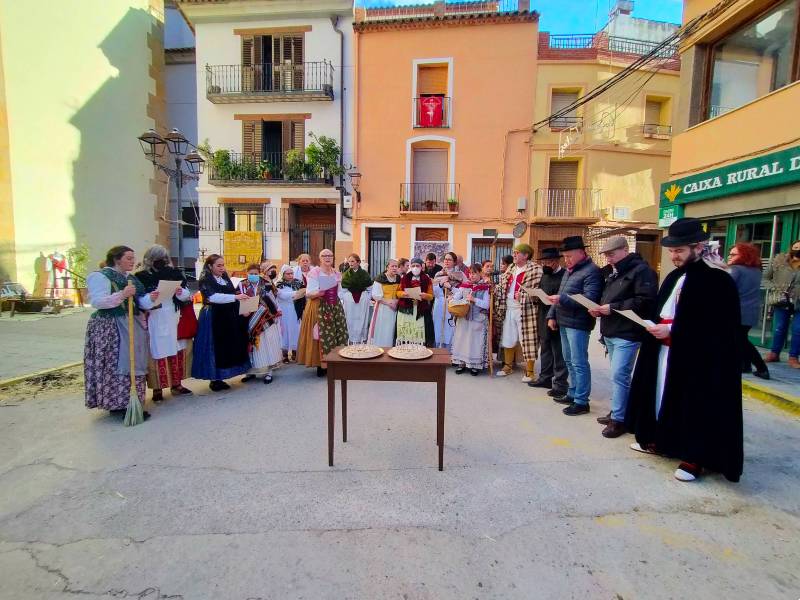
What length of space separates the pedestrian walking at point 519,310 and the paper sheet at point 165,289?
4.20 meters

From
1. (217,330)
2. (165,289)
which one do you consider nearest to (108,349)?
(165,289)

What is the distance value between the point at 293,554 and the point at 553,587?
1399mm

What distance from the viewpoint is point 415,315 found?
6.35 m

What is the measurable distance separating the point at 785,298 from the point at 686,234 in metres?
4.67

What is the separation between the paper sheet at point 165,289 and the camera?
4359 millimetres

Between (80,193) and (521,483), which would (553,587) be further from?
(80,193)

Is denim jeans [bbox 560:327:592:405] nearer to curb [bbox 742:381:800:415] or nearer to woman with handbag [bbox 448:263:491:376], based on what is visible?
woman with handbag [bbox 448:263:491:376]

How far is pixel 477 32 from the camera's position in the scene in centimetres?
1545

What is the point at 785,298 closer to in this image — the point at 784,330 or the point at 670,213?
the point at 784,330

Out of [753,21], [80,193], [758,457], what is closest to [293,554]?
[758,457]

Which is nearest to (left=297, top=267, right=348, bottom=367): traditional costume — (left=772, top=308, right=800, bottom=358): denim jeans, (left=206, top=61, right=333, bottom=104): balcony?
(left=772, top=308, right=800, bottom=358): denim jeans

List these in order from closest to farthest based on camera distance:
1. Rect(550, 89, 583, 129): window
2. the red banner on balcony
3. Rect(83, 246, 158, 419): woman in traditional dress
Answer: Rect(83, 246, 158, 419): woman in traditional dress
Rect(550, 89, 583, 129): window
the red banner on balcony

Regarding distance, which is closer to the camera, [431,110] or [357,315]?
[357,315]

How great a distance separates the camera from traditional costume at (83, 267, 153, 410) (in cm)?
412
